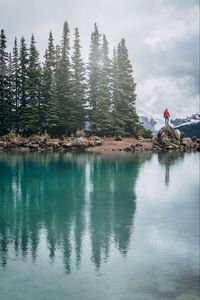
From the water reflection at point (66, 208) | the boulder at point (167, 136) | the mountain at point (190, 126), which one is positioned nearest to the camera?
the water reflection at point (66, 208)

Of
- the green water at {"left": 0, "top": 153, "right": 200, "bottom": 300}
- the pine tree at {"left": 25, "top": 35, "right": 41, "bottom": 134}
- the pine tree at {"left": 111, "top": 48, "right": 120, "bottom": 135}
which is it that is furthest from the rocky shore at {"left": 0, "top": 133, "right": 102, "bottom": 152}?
the green water at {"left": 0, "top": 153, "right": 200, "bottom": 300}

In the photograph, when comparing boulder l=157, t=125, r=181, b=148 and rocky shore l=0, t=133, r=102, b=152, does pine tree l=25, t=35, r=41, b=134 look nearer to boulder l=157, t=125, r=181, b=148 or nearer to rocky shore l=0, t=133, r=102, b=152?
rocky shore l=0, t=133, r=102, b=152

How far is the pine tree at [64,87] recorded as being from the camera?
7956cm

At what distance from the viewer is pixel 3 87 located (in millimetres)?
80312

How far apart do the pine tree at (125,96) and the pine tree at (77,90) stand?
21.6ft

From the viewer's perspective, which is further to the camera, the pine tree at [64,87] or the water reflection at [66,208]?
the pine tree at [64,87]

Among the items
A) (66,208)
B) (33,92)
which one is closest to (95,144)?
(33,92)

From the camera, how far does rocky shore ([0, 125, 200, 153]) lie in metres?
73.1

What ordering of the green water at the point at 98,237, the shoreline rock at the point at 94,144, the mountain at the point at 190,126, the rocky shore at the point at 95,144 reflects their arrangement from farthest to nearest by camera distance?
the mountain at the point at 190,126 < the rocky shore at the point at 95,144 < the shoreline rock at the point at 94,144 < the green water at the point at 98,237

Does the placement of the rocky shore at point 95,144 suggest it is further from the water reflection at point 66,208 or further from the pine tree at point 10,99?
the water reflection at point 66,208

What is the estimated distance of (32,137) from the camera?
76750mm

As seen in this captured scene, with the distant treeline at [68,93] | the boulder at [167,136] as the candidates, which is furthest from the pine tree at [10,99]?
the boulder at [167,136]

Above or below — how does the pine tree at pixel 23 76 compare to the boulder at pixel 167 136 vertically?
above

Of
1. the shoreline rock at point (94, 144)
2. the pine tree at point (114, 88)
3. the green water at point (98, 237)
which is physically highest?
the pine tree at point (114, 88)
